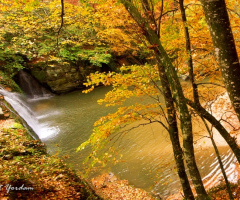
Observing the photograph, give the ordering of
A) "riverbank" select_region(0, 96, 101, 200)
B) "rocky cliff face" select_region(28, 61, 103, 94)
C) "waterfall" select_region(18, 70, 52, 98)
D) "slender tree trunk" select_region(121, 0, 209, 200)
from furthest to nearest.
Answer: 1. "rocky cliff face" select_region(28, 61, 103, 94)
2. "waterfall" select_region(18, 70, 52, 98)
3. "riverbank" select_region(0, 96, 101, 200)
4. "slender tree trunk" select_region(121, 0, 209, 200)

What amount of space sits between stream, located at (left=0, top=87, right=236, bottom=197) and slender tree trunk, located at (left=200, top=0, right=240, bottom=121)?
287 cm

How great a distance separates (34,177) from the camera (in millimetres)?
3354

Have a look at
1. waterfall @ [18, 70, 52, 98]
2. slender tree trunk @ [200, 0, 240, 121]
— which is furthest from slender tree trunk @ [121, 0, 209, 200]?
waterfall @ [18, 70, 52, 98]

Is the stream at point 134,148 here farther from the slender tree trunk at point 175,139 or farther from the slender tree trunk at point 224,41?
the slender tree trunk at point 224,41

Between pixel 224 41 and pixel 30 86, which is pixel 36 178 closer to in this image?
pixel 224 41

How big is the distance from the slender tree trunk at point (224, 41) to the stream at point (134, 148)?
9.41 feet

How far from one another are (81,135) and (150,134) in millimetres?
4066

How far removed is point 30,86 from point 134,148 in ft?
44.6

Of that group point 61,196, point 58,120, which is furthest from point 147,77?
point 58,120

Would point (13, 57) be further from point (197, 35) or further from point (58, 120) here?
point (197, 35)

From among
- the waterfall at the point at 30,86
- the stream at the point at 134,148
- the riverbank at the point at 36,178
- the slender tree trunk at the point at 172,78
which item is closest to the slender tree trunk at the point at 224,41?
the slender tree trunk at the point at 172,78

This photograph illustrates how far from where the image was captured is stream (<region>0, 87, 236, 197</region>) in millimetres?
6770

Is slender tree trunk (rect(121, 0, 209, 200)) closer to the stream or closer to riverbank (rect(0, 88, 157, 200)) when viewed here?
the stream

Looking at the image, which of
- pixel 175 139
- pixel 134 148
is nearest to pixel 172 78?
pixel 175 139
